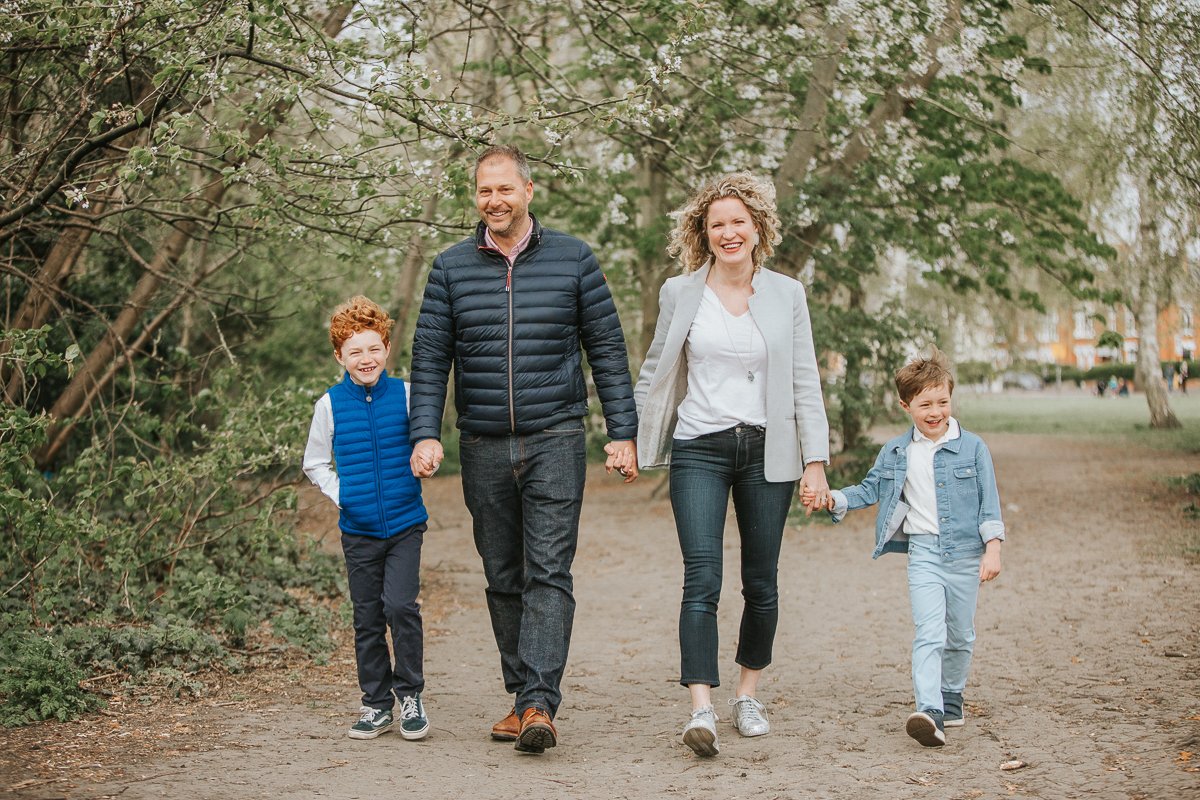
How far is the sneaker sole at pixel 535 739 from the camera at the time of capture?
4.55 m

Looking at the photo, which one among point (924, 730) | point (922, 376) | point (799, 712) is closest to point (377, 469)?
point (799, 712)

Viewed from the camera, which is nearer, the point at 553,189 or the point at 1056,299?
the point at 553,189

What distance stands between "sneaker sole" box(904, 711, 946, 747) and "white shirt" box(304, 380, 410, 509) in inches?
93.8

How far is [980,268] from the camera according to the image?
570 inches

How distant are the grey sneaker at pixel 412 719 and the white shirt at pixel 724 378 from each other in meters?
1.55

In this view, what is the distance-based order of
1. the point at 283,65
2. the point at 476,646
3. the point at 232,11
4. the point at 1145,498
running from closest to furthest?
the point at 232,11, the point at 283,65, the point at 476,646, the point at 1145,498

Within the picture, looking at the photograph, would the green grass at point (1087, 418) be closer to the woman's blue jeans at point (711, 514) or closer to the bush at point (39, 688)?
the woman's blue jeans at point (711, 514)

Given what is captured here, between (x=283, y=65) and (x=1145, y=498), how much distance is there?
1293 cm

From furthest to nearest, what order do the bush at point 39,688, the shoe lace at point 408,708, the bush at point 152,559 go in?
1. the bush at point 152,559
2. the bush at point 39,688
3. the shoe lace at point 408,708

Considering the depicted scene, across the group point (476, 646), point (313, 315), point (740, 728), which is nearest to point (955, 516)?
point (740, 728)

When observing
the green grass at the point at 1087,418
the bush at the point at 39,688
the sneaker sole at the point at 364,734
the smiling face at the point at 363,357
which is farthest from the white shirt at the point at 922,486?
the green grass at the point at 1087,418

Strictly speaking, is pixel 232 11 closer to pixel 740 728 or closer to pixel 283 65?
pixel 283 65

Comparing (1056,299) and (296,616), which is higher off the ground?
(1056,299)

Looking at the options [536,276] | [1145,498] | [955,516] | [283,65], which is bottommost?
[1145,498]
